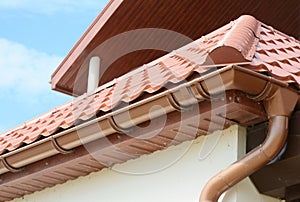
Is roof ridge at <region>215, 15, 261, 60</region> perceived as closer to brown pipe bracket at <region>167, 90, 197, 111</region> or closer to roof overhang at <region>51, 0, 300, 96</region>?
brown pipe bracket at <region>167, 90, 197, 111</region>

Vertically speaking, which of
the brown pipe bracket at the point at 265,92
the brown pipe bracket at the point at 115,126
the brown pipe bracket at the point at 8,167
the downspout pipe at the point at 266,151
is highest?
→ the brown pipe bracket at the point at 8,167

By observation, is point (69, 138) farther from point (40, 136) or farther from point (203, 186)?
point (203, 186)

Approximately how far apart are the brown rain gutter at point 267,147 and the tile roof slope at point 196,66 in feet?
0.46

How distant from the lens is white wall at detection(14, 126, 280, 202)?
192 inches

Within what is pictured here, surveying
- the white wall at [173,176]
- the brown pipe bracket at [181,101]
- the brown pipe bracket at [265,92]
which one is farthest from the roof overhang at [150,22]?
the brown pipe bracket at [265,92]

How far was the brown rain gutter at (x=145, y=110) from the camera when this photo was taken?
14.6 ft

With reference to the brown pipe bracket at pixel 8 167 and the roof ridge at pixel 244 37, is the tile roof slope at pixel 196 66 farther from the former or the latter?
the brown pipe bracket at pixel 8 167

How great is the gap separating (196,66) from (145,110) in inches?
17.9

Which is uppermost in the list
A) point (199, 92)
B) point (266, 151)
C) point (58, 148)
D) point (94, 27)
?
point (94, 27)

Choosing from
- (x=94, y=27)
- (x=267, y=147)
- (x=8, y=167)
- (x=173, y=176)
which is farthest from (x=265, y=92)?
(x=94, y=27)

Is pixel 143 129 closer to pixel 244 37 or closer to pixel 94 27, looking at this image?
pixel 244 37

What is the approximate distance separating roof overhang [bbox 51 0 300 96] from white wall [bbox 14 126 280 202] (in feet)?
11.1

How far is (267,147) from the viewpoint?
4508mm

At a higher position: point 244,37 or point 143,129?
point 244,37
